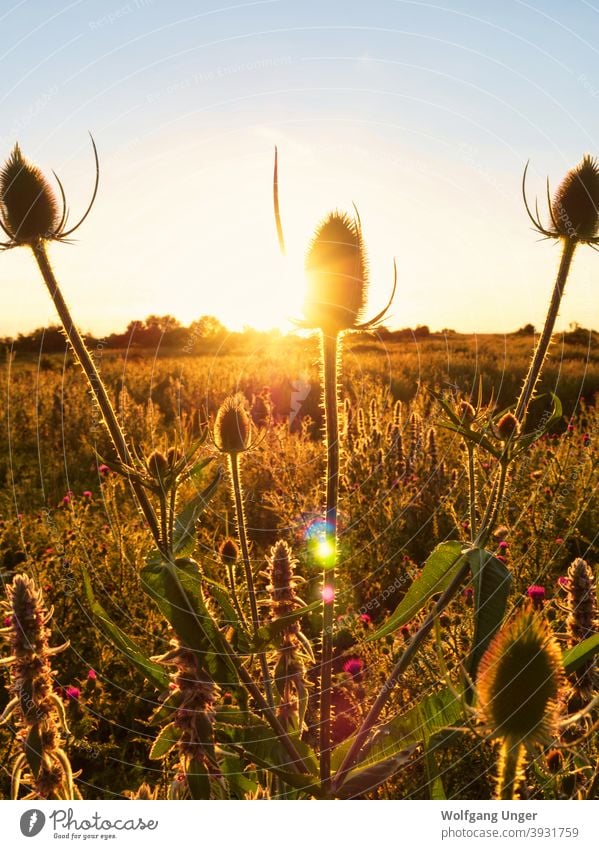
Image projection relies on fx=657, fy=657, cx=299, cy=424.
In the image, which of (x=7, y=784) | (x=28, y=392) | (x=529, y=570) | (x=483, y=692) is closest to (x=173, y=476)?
(x=483, y=692)

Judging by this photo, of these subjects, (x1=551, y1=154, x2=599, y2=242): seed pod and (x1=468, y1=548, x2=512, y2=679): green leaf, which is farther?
(x1=551, y1=154, x2=599, y2=242): seed pod

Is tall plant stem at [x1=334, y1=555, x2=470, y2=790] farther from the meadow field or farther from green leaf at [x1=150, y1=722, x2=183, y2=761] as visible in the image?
green leaf at [x1=150, y1=722, x2=183, y2=761]

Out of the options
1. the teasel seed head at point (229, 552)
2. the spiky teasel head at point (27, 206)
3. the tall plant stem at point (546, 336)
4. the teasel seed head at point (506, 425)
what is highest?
the spiky teasel head at point (27, 206)

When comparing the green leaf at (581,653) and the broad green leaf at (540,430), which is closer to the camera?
the green leaf at (581,653)

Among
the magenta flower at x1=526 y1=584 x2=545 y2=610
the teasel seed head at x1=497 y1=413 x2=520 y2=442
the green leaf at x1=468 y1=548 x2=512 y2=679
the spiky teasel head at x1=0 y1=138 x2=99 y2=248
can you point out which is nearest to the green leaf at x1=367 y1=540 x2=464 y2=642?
the green leaf at x1=468 y1=548 x2=512 y2=679

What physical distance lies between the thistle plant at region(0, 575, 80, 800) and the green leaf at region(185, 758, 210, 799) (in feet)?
1.15

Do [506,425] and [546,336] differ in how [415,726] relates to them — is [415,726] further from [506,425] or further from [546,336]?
[546,336]

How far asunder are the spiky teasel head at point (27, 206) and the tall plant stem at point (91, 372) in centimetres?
6

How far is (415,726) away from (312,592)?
247 centimetres

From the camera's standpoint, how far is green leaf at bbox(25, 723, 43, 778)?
192 centimetres

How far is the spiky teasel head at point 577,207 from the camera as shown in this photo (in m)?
2.35

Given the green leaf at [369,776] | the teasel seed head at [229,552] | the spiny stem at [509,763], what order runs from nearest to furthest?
the spiny stem at [509,763] → the green leaf at [369,776] → the teasel seed head at [229,552]

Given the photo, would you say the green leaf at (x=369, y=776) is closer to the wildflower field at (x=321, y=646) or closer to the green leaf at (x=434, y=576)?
Answer: the wildflower field at (x=321, y=646)

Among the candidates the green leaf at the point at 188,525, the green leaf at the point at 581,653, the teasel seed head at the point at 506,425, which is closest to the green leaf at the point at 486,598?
the green leaf at the point at 581,653
